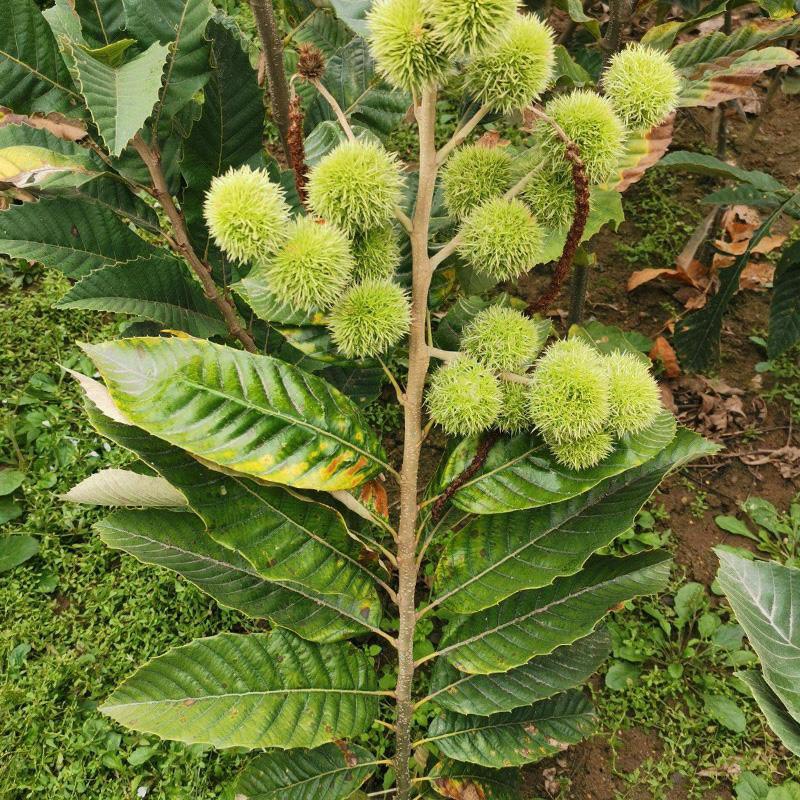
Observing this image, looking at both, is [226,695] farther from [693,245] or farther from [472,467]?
[693,245]

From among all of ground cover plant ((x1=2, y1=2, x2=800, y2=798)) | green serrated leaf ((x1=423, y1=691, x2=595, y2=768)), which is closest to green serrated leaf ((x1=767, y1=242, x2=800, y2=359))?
ground cover plant ((x1=2, y1=2, x2=800, y2=798))

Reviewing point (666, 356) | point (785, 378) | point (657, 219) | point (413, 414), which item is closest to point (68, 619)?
point (413, 414)

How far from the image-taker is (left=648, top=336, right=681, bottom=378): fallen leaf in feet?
9.43

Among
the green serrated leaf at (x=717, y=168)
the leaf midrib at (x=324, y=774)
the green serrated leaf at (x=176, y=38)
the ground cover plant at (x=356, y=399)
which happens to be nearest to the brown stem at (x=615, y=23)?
the green serrated leaf at (x=717, y=168)

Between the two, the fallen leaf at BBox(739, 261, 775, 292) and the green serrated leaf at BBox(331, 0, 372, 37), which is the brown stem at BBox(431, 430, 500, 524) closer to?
the green serrated leaf at BBox(331, 0, 372, 37)

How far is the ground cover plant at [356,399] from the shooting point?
1.25 meters

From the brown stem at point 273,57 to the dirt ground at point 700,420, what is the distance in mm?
1393

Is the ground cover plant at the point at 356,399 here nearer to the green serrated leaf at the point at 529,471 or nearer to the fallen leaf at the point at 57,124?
the green serrated leaf at the point at 529,471

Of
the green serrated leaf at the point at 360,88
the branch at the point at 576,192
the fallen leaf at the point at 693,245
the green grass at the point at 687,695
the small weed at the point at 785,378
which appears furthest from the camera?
the fallen leaf at the point at 693,245

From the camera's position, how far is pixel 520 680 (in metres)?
1.72

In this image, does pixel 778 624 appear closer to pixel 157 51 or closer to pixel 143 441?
pixel 143 441

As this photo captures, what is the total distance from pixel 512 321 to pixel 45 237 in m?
1.07

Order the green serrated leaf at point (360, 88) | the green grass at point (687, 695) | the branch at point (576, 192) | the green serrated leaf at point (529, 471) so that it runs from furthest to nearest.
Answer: the green grass at point (687, 695) < the green serrated leaf at point (360, 88) < the green serrated leaf at point (529, 471) < the branch at point (576, 192)

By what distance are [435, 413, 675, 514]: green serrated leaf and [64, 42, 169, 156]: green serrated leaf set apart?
2.83 ft
